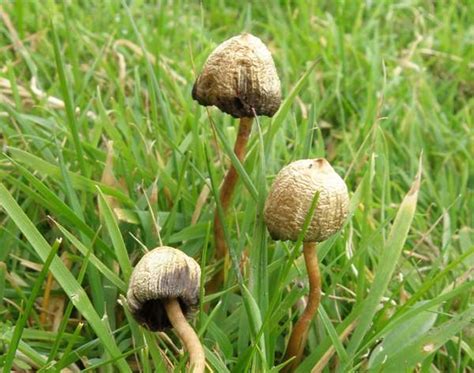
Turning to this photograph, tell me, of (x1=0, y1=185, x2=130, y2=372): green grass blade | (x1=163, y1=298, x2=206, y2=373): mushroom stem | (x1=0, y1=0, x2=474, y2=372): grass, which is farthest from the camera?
(x1=0, y1=0, x2=474, y2=372): grass

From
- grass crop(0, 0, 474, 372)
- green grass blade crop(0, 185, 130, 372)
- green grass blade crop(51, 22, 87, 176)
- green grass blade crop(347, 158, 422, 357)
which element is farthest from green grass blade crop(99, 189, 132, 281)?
green grass blade crop(347, 158, 422, 357)

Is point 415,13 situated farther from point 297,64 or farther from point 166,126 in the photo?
point 166,126

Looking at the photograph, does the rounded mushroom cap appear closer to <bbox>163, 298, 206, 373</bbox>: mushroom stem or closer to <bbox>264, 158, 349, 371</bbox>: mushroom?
<bbox>264, 158, 349, 371</bbox>: mushroom

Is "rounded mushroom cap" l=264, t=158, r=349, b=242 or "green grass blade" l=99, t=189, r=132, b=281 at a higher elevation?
"rounded mushroom cap" l=264, t=158, r=349, b=242

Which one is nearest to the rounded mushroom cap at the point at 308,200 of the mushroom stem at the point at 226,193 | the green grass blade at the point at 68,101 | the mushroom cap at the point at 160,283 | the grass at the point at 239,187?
the grass at the point at 239,187

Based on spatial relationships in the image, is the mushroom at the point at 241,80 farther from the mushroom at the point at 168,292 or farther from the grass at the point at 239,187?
the mushroom at the point at 168,292

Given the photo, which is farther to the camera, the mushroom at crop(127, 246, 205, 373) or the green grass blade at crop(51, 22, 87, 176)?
the green grass blade at crop(51, 22, 87, 176)
